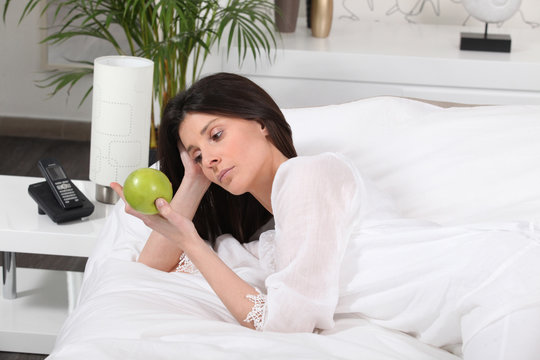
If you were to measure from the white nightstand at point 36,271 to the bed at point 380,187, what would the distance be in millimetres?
109

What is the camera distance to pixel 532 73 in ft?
9.25

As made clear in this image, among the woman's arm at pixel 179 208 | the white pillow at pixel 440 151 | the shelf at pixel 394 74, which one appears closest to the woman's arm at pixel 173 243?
the woman's arm at pixel 179 208

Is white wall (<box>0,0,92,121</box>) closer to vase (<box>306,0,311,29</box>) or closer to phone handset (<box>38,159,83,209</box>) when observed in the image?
vase (<box>306,0,311,29</box>)

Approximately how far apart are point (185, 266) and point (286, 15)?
1619 millimetres

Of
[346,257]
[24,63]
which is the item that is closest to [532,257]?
[346,257]

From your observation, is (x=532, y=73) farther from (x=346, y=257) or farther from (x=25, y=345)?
(x=25, y=345)

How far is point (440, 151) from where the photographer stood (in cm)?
183

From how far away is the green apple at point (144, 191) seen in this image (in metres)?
1.45

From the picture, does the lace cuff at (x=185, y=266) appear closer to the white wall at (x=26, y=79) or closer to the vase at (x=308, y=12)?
the vase at (x=308, y=12)

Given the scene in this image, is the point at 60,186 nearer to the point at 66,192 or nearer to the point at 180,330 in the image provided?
the point at 66,192

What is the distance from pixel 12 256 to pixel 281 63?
1199 mm

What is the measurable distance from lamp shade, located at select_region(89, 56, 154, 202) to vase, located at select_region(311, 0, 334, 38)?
119 cm

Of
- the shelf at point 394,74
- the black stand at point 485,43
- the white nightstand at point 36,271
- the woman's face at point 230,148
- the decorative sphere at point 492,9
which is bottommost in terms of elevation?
the white nightstand at point 36,271

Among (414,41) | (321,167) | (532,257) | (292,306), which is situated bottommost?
(292,306)
